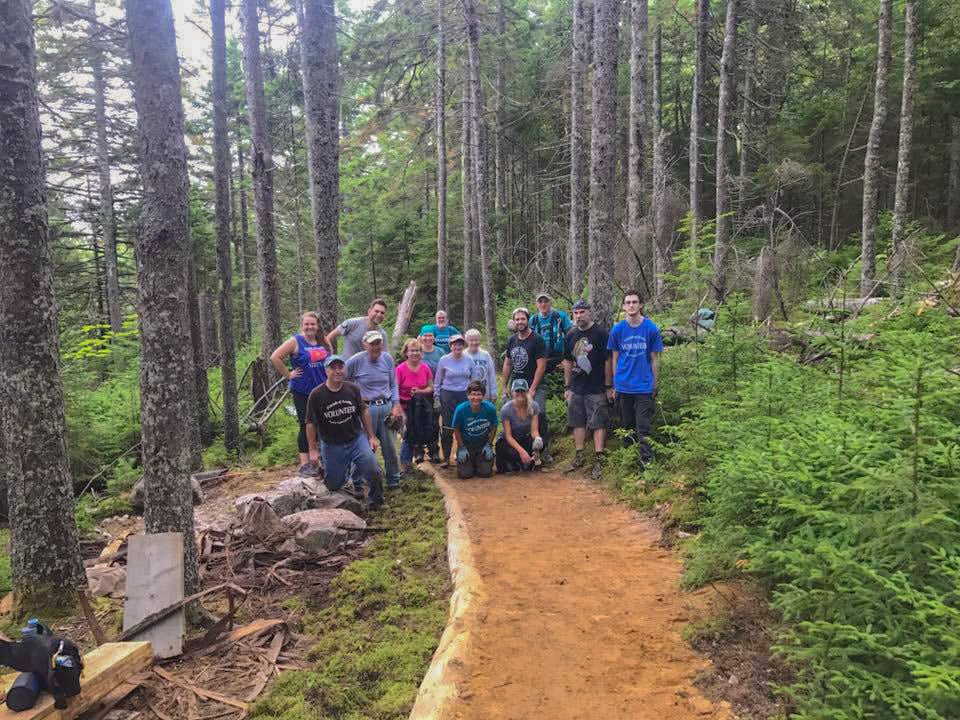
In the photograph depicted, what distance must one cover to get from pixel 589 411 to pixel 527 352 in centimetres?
132

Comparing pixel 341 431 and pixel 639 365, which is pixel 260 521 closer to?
pixel 341 431

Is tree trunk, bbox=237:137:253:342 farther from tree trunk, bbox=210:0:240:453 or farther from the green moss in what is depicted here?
the green moss

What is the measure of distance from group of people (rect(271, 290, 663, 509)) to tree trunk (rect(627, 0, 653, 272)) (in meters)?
6.89

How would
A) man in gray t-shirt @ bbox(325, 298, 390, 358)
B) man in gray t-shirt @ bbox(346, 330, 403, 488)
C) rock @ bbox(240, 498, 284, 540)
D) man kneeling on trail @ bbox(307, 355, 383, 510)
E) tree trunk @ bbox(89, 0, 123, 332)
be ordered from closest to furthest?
rock @ bbox(240, 498, 284, 540) < man kneeling on trail @ bbox(307, 355, 383, 510) < man in gray t-shirt @ bbox(346, 330, 403, 488) < man in gray t-shirt @ bbox(325, 298, 390, 358) < tree trunk @ bbox(89, 0, 123, 332)

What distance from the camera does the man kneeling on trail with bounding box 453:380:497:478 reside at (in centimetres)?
827

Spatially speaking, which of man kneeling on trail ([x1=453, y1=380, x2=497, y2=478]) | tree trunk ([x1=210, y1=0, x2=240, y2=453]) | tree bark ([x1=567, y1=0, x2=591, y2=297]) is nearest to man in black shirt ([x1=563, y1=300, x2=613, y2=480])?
man kneeling on trail ([x1=453, y1=380, x2=497, y2=478])

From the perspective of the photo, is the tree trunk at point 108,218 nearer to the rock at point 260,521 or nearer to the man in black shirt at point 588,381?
the rock at point 260,521

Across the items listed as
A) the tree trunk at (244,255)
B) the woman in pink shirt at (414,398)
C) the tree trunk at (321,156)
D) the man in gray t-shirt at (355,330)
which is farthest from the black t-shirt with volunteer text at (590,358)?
the tree trunk at (244,255)

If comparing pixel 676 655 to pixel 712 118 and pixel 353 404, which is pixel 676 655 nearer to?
pixel 353 404

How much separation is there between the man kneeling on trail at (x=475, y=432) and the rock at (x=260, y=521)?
2.66 meters

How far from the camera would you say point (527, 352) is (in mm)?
8859

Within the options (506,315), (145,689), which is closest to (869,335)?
(145,689)

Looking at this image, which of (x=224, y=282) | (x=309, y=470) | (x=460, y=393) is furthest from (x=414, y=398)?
(x=224, y=282)

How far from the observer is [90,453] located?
10695mm
